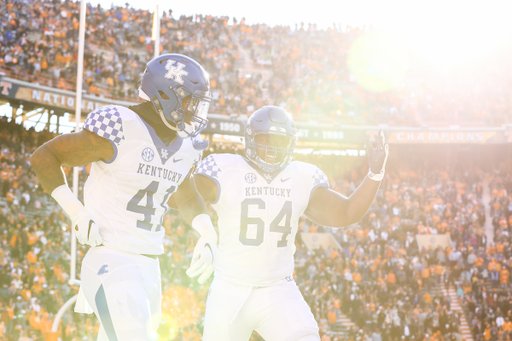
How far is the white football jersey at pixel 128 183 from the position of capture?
3227 mm

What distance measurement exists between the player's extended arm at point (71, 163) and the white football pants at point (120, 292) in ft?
0.53

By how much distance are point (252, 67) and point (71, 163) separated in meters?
22.9

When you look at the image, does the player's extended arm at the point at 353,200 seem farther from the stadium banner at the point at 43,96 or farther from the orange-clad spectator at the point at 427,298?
the stadium banner at the point at 43,96

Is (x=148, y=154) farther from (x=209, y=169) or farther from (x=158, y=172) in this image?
(x=209, y=169)

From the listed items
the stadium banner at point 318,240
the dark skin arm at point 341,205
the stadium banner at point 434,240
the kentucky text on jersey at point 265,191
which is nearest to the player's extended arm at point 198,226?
the kentucky text on jersey at point 265,191

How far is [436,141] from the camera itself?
24.5 m

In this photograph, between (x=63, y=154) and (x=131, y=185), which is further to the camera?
(x=131, y=185)

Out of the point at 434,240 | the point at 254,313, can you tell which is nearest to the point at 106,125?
the point at 254,313

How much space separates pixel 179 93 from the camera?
341 centimetres

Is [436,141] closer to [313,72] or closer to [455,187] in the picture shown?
[455,187]

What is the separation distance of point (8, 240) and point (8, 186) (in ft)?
8.44

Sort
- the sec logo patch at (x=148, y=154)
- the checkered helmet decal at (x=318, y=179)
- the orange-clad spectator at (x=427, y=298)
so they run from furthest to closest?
the orange-clad spectator at (x=427, y=298) → the checkered helmet decal at (x=318, y=179) → the sec logo patch at (x=148, y=154)

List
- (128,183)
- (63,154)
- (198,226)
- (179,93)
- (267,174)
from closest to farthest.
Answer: (63,154) → (128,183) → (179,93) → (198,226) → (267,174)

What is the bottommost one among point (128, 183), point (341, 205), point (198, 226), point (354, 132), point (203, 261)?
point (203, 261)
